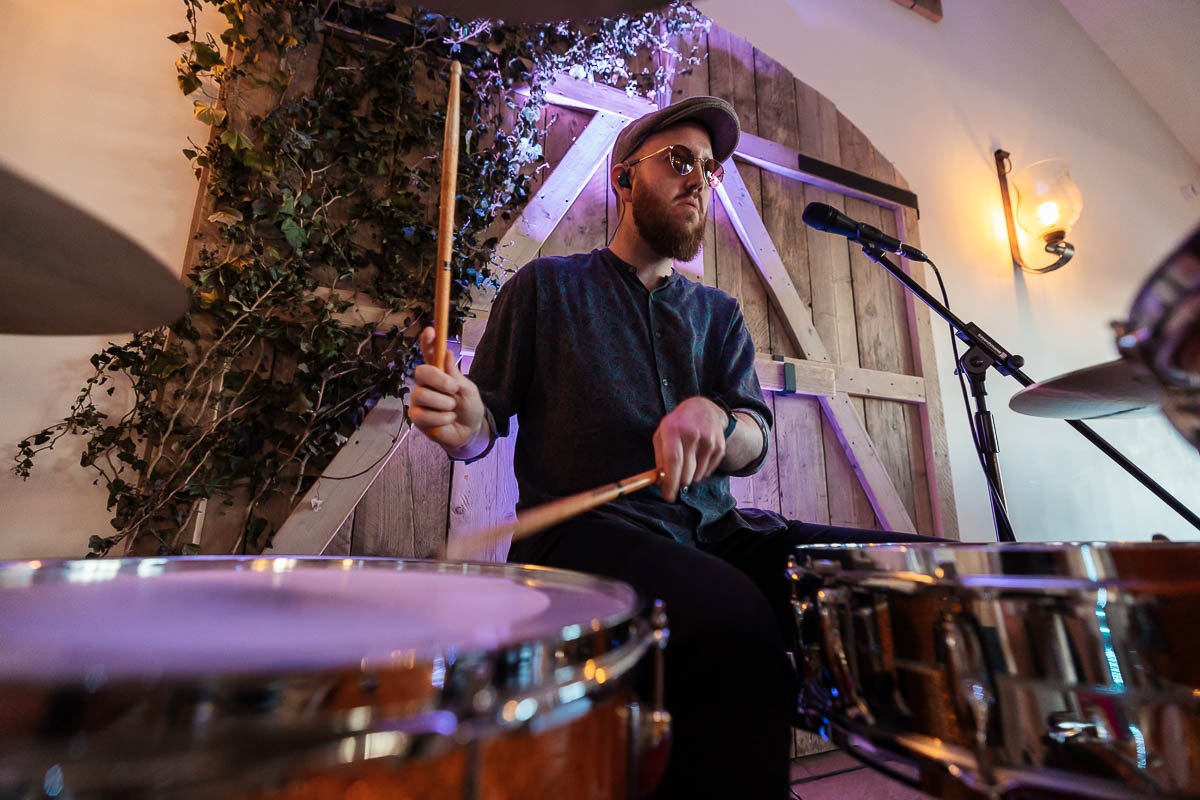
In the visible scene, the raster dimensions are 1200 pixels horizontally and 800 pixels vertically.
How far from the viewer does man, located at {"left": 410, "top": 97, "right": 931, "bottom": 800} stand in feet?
1.97

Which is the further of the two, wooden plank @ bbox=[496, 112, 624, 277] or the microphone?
wooden plank @ bbox=[496, 112, 624, 277]

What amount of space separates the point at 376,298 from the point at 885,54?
251cm

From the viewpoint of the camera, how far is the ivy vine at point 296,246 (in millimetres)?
1155

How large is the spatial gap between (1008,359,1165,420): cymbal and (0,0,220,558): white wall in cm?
162

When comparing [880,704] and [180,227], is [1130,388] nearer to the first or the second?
[880,704]

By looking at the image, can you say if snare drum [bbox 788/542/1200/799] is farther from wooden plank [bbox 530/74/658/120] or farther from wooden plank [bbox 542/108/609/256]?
wooden plank [bbox 530/74/658/120]

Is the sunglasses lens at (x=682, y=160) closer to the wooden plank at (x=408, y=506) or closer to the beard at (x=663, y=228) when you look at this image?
the beard at (x=663, y=228)

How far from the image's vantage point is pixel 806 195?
2.14 m

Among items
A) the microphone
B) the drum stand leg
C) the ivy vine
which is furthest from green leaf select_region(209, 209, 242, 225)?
the drum stand leg

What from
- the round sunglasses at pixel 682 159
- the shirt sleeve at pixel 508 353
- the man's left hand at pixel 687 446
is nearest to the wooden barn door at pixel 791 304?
the shirt sleeve at pixel 508 353

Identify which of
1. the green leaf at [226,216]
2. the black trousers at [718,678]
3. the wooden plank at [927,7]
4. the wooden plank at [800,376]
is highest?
the wooden plank at [927,7]

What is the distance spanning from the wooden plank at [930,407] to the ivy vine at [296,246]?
151cm

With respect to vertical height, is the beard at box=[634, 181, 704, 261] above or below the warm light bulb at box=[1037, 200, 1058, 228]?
below

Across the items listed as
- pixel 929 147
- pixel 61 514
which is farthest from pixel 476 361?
pixel 929 147
